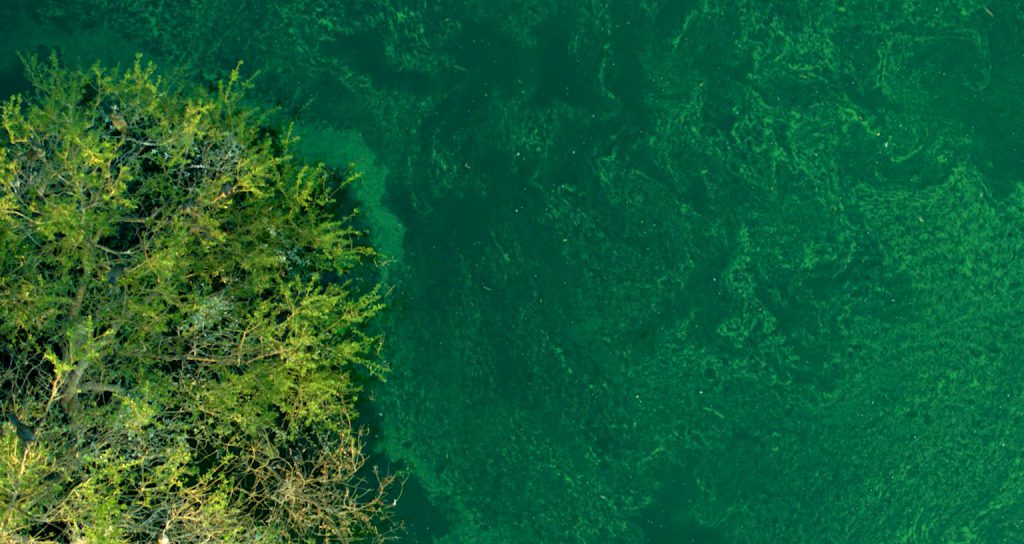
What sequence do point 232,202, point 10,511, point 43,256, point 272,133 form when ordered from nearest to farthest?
1. point 10,511
2. point 43,256
3. point 232,202
4. point 272,133

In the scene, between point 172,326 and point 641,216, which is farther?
point 641,216

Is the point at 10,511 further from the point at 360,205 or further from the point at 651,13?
the point at 651,13

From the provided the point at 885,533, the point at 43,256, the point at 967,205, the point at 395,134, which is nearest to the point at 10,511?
the point at 43,256

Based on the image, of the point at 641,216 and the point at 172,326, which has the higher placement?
the point at 641,216

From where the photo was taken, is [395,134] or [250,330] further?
[395,134]
